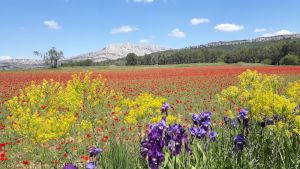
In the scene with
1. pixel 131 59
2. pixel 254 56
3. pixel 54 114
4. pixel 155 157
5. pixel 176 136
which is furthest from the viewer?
pixel 131 59

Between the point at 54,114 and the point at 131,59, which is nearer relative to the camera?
the point at 54,114

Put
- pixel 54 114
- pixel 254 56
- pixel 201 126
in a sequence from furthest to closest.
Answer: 1. pixel 254 56
2. pixel 54 114
3. pixel 201 126

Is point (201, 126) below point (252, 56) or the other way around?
below

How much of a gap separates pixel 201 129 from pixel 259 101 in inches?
53.9

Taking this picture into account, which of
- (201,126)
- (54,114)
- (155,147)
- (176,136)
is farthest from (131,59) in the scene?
(155,147)

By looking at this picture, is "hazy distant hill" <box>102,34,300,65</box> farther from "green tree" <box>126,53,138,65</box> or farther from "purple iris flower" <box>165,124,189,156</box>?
"purple iris flower" <box>165,124,189,156</box>

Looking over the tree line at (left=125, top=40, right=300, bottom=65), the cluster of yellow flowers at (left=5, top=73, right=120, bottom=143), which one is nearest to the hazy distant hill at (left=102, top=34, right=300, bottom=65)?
the tree line at (left=125, top=40, right=300, bottom=65)

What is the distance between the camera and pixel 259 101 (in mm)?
5332

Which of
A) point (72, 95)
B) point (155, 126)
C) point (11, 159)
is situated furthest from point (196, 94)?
point (155, 126)

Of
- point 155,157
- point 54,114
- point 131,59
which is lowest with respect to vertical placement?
point 54,114

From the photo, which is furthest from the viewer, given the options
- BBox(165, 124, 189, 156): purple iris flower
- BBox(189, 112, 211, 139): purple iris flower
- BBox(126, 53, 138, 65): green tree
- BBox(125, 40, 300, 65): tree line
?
BBox(126, 53, 138, 65): green tree

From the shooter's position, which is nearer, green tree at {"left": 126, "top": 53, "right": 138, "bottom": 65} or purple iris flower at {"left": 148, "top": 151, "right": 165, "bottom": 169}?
purple iris flower at {"left": 148, "top": 151, "right": 165, "bottom": 169}

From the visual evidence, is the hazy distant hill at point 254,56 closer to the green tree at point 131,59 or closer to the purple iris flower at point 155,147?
the green tree at point 131,59

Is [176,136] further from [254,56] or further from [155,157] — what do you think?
[254,56]
